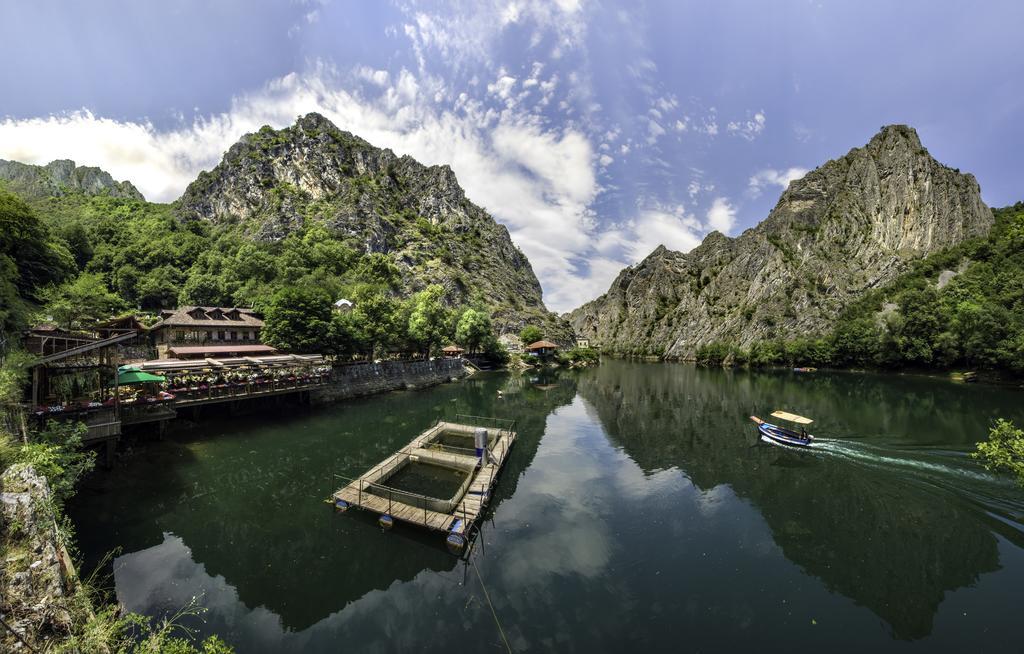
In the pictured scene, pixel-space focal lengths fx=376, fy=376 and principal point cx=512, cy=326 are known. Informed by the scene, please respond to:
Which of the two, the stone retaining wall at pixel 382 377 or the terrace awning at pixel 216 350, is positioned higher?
the terrace awning at pixel 216 350

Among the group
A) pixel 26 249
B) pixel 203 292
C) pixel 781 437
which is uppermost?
pixel 26 249

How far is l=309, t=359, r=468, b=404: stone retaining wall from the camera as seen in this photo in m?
39.6

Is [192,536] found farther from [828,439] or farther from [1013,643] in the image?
[828,439]

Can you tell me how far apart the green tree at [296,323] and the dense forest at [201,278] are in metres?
0.11

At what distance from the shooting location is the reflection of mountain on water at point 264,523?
12125 mm

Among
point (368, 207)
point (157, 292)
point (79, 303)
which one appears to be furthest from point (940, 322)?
point (157, 292)

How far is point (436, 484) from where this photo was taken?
19.2 metres

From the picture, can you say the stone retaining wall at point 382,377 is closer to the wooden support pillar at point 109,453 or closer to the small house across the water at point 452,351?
the small house across the water at point 452,351

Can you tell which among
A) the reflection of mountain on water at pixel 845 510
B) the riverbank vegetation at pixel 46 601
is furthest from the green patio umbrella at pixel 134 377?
the reflection of mountain on water at pixel 845 510

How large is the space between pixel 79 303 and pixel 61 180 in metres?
136

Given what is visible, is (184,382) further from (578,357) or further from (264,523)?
(578,357)

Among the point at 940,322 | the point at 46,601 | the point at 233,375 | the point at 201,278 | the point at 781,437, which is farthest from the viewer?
the point at 201,278

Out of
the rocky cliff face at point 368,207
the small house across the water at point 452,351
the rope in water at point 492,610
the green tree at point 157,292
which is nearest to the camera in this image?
the rope in water at point 492,610

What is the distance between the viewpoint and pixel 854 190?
128m
